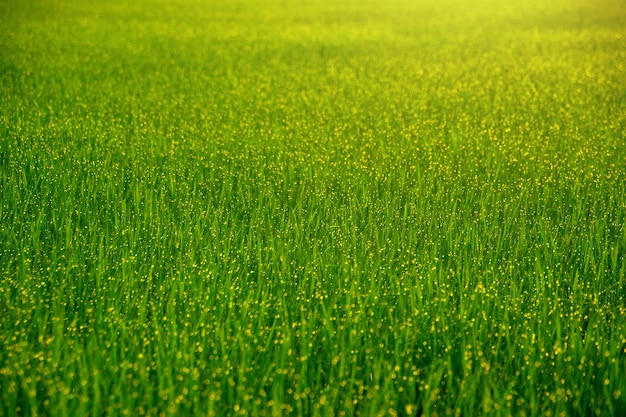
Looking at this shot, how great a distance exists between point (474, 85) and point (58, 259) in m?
6.69

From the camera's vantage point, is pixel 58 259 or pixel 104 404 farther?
pixel 58 259

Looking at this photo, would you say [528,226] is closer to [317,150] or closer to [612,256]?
[612,256]

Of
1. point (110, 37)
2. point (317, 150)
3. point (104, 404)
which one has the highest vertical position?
point (110, 37)

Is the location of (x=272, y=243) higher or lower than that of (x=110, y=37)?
lower

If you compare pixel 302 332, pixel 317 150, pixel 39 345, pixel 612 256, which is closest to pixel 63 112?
pixel 317 150

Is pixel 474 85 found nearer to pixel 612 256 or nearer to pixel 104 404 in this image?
pixel 612 256

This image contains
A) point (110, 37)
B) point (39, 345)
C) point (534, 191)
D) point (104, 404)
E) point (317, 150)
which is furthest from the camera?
point (110, 37)

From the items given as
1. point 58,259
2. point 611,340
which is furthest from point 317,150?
point 611,340

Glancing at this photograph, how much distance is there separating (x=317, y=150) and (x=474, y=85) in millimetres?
3985

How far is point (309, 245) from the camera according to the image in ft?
13.2

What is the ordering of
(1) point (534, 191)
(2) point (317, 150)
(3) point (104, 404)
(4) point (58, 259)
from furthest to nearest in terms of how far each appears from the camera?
(2) point (317, 150) → (1) point (534, 191) → (4) point (58, 259) → (3) point (104, 404)

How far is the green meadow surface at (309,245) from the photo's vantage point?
9.44ft

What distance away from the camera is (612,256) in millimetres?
4000

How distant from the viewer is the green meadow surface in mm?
2877
